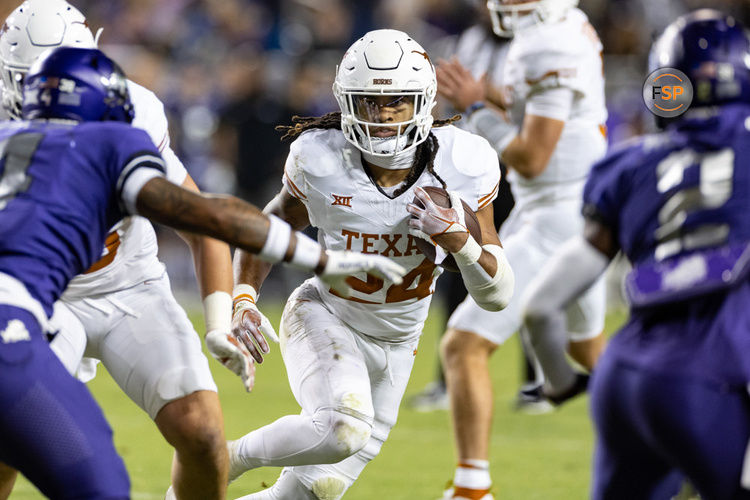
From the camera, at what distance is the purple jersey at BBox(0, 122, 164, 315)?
2723 millimetres

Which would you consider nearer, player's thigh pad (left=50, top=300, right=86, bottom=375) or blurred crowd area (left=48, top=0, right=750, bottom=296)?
player's thigh pad (left=50, top=300, right=86, bottom=375)

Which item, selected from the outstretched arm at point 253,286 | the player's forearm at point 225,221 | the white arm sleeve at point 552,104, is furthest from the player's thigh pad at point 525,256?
the player's forearm at point 225,221

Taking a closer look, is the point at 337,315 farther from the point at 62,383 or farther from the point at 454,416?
the point at 62,383

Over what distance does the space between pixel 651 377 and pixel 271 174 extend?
386 inches

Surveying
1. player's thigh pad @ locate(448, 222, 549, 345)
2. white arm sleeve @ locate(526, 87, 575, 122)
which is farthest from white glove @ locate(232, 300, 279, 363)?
white arm sleeve @ locate(526, 87, 575, 122)

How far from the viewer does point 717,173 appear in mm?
2469

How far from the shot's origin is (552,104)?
202 inches

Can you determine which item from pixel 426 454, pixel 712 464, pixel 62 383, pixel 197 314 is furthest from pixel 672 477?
pixel 197 314

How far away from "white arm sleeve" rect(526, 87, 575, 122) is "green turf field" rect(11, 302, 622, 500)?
66.3 inches

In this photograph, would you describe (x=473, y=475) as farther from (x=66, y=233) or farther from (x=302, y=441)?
(x=66, y=233)

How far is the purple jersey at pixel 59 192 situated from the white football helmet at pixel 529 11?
9.65ft

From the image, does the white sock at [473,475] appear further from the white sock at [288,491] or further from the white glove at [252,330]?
the white glove at [252,330]

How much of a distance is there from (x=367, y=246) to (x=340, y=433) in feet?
2.23

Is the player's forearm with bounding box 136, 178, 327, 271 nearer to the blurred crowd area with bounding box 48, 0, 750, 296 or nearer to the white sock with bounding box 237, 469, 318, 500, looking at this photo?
the white sock with bounding box 237, 469, 318, 500
